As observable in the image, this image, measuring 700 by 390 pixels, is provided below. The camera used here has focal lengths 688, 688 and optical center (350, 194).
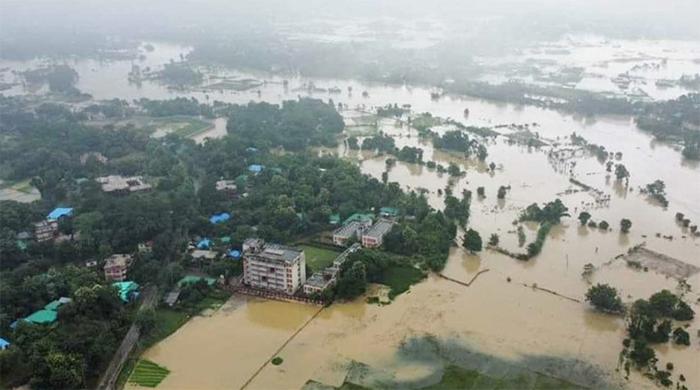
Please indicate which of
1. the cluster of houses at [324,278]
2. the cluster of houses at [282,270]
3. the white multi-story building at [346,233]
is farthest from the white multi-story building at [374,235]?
the cluster of houses at [324,278]

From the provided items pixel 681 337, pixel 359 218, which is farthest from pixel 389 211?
pixel 681 337

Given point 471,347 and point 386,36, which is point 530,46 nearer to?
point 386,36

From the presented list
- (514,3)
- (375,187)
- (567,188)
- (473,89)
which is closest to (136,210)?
(375,187)

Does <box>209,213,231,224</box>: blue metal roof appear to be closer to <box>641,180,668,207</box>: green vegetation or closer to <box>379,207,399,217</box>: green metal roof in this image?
<box>379,207,399,217</box>: green metal roof

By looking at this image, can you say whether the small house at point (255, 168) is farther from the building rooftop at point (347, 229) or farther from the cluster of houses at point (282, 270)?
the cluster of houses at point (282, 270)

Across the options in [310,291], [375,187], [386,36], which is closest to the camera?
[310,291]
